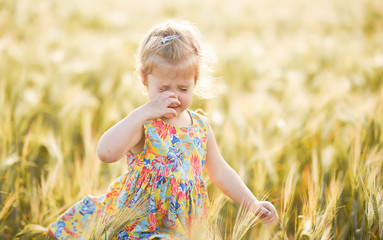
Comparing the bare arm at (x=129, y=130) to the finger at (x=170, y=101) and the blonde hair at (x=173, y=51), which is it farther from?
the blonde hair at (x=173, y=51)

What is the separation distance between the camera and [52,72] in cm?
279

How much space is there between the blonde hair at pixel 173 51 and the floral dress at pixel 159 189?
190 mm

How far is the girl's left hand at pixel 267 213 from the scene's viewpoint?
145 centimetres

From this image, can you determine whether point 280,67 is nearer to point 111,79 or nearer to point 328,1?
point 111,79

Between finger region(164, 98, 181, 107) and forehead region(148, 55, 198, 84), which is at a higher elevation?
forehead region(148, 55, 198, 84)

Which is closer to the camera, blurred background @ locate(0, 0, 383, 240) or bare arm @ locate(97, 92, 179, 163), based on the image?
bare arm @ locate(97, 92, 179, 163)

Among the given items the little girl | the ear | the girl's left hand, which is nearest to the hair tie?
the little girl

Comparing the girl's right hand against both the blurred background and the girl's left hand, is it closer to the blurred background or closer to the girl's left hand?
the blurred background

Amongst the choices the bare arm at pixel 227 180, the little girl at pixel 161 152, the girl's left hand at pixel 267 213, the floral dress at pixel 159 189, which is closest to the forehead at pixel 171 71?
the little girl at pixel 161 152

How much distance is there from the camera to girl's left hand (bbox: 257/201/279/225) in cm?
145

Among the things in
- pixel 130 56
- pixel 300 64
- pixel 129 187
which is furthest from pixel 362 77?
pixel 129 187

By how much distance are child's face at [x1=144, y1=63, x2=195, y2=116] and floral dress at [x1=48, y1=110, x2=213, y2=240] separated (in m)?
0.10

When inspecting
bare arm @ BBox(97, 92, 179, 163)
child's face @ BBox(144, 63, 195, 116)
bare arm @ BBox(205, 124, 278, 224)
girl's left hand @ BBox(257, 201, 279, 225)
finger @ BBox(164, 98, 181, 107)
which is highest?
child's face @ BBox(144, 63, 195, 116)

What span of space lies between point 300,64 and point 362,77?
1.93 ft
